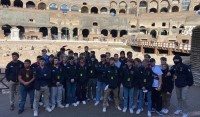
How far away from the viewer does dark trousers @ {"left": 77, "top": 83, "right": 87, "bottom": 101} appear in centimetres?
827

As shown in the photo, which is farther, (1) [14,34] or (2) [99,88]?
(1) [14,34]

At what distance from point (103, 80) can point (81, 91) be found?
0.99m

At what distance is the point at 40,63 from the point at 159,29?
43.3 m

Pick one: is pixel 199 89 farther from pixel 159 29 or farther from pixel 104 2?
pixel 104 2

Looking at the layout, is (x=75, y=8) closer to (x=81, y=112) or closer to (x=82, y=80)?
(x=82, y=80)

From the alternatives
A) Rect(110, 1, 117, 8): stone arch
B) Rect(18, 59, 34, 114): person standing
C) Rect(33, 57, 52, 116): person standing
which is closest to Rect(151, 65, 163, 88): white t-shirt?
Rect(33, 57, 52, 116): person standing

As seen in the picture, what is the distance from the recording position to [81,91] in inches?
331

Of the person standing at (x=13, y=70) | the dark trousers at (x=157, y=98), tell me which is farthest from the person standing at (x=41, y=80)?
the dark trousers at (x=157, y=98)

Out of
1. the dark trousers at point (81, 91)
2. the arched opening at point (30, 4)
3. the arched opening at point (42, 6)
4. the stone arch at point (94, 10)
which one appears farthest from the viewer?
the stone arch at point (94, 10)

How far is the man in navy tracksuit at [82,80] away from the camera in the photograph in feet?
26.3

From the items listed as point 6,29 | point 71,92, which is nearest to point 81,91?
point 71,92

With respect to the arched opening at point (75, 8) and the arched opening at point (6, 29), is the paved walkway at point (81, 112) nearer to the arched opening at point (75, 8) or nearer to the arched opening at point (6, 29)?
the arched opening at point (6, 29)

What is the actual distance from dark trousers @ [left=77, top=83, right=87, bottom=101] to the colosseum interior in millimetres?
32261

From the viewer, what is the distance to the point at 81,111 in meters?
7.69
